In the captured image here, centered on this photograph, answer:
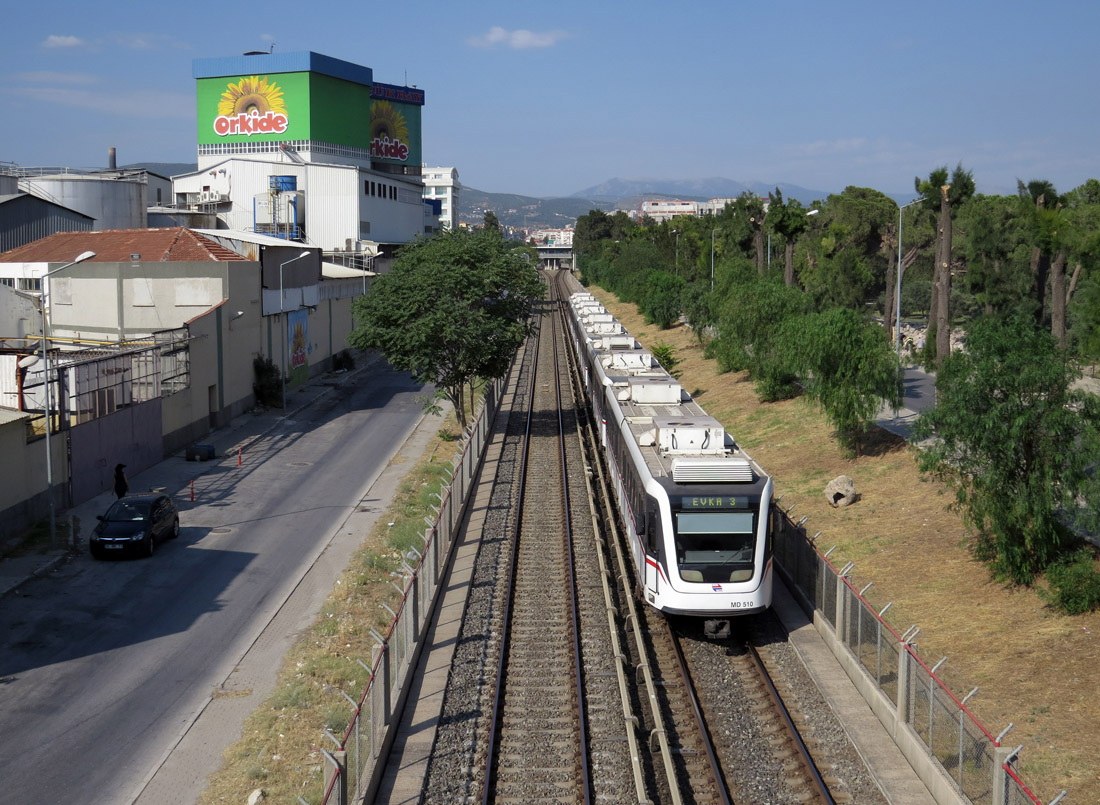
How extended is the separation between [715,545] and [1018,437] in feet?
19.5

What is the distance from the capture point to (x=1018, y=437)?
17.8 metres

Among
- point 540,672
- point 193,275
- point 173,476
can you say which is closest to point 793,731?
point 540,672

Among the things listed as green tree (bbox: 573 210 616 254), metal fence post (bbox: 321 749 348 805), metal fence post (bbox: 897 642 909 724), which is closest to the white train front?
metal fence post (bbox: 897 642 909 724)

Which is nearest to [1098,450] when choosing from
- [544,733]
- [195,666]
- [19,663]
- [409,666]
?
[544,733]

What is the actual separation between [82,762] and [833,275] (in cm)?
6558

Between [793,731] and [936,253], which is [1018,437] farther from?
[936,253]

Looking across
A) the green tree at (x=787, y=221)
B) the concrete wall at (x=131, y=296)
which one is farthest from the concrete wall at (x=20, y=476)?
the green tree at (x=787, y=221)

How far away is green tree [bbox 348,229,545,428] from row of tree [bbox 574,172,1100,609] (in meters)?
10.0

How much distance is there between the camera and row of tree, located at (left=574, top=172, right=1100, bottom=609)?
58.4 feet

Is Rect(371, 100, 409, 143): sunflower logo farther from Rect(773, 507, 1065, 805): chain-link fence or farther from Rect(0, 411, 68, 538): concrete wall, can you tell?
Rect(773, 507, 1065, 805): chain-link fence

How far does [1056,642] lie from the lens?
16250 millimetres

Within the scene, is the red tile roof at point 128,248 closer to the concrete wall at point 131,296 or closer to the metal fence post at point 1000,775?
the concrete wall at point 131,296

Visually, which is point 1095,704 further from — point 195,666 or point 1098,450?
point 195,666

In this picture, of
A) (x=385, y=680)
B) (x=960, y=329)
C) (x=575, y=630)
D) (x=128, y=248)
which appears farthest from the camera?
(x=960, y=329)
